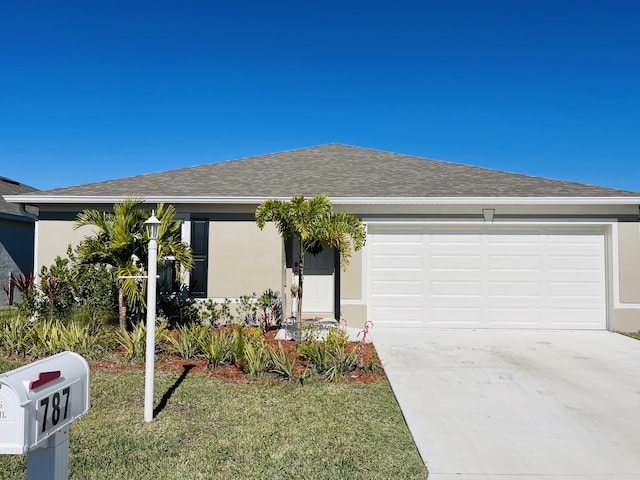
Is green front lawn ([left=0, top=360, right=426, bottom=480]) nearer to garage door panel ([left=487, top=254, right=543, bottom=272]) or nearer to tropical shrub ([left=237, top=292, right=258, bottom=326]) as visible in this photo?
tropical shrub ([left=237, top=292, right=258, bottom=326])

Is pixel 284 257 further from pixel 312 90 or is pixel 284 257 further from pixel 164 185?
pixel 312 90

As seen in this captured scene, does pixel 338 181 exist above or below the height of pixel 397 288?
above

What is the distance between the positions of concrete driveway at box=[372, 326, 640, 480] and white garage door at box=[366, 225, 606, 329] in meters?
1.12

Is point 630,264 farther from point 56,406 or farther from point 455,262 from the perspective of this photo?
point 56,406

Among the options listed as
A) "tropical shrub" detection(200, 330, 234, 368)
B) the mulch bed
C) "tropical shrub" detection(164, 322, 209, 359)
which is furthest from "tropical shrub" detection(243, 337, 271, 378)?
"tropical shrub" detection(164, 322, 209, 359)

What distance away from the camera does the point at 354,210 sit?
952 centimetres

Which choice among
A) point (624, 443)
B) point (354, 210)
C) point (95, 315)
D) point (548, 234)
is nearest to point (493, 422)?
point (624, 443)

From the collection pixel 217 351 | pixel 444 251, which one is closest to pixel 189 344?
pixel 217 351

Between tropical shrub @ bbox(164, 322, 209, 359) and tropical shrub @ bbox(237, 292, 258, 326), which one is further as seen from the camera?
tropical shrub @ bbox(237, 292, 258, 326)

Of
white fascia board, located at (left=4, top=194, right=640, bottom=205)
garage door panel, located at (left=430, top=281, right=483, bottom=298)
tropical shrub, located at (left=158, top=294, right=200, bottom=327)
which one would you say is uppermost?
white fascia board, located at (left=4, top=194, right=640, bottom=205)

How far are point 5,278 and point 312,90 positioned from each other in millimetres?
12387

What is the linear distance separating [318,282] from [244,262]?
96.4 inches

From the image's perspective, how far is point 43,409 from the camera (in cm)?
174

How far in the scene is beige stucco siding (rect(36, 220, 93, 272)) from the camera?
9453 mm
